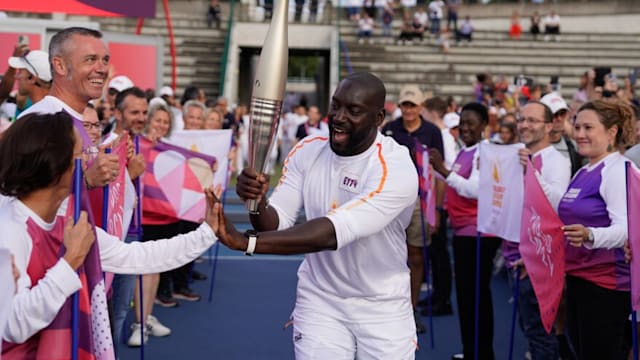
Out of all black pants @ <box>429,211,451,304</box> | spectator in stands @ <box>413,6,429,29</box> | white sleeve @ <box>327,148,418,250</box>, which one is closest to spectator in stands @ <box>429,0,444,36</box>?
spectator in stands @ <box>413,6,429,29</box>

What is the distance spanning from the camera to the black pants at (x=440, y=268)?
7.41 meters

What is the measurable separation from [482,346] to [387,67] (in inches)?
750

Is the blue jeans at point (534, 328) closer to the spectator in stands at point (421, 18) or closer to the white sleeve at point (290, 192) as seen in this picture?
the white sleeve at point (290, 192)

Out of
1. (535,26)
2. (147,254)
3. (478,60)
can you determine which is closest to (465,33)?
(478,60)

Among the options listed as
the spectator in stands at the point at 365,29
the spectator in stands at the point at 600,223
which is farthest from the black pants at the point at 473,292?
the spectator in stands at the point at 365,29

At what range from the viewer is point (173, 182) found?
655 cm

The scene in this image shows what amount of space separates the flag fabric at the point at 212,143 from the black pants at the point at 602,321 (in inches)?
150

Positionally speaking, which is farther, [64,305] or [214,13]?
[214,13]

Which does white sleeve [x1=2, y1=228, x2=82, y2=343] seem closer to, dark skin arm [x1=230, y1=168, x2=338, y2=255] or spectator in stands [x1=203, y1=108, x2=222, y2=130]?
dark skin arm [x1=230, y1=168, x2=338, y2=255]

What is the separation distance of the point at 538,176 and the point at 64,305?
305cm

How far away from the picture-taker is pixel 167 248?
2998 millimetres

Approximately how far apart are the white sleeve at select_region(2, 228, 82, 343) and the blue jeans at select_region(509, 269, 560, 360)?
3235 millimetres

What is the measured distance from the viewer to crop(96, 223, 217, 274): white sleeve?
2945 mm

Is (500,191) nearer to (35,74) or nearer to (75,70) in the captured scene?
(75,70)
